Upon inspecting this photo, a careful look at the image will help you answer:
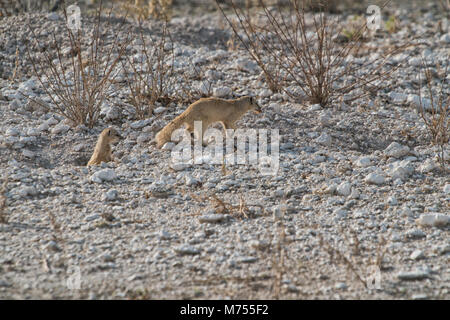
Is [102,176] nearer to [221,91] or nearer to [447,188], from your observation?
[221,91]

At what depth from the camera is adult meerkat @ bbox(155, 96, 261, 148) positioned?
17.0 ft

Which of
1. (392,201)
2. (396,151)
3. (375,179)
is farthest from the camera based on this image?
(396,151)

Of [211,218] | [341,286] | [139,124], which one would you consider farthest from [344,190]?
[139,124]

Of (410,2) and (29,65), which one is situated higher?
(410,2)

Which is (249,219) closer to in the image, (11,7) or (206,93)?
(206,93)

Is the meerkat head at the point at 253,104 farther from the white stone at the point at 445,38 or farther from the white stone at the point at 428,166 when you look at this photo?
the white stone at the point at 445,38

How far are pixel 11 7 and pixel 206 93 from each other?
3908mm

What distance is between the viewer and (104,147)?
4.95 m

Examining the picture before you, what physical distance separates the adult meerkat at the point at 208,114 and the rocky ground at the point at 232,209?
161 mm

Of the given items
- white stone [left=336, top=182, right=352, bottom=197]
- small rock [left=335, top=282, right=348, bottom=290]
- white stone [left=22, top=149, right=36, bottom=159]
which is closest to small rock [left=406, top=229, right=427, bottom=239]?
white stone [left=336, top=182, right=352, bottom=197]

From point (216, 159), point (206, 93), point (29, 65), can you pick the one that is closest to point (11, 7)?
point (29, 65)

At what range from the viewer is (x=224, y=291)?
3.28 meters

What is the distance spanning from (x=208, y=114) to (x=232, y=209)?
145cm
